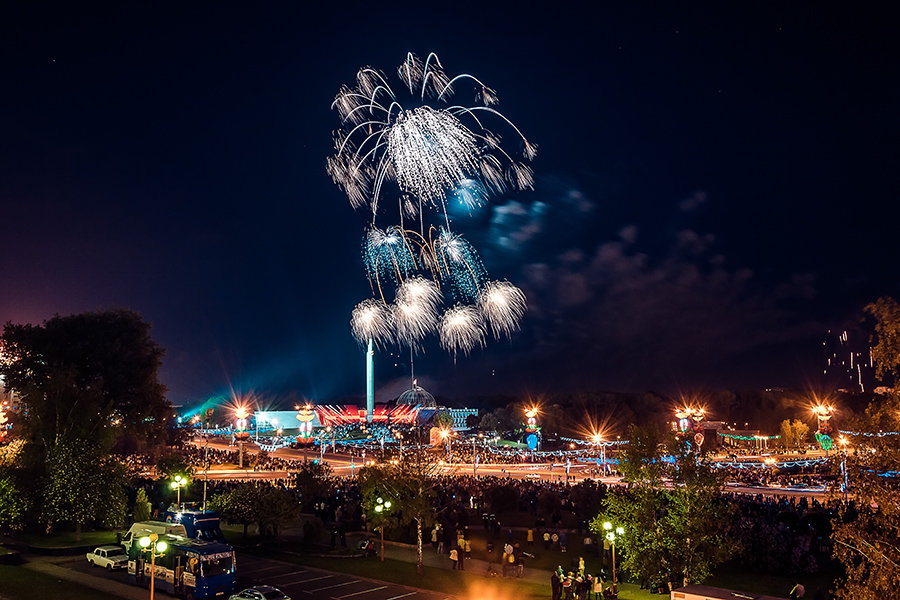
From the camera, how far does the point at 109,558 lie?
23703mm

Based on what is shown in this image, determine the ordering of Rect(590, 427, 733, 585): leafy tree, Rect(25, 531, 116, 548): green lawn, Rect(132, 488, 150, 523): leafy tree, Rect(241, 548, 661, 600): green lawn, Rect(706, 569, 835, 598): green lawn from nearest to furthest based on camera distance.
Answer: Rect(590, 427, 733, 585): leafy tree → Rect(241, 548, 661, 600): green lawn → Rect(706, 569, 835, 598): green lawn → Rect(25, 531, 116, 548): green lawn → Rect(132, 488, 150, 523): leafy tree

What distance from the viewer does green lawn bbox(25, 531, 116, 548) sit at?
27578 millimetres

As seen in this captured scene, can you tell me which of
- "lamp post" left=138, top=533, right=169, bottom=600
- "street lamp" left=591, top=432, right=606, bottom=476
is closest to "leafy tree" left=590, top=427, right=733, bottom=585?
"lamp post" left=138, top=533, right=169, bottom=600

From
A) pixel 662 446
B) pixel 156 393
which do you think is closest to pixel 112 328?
pixel 156 393

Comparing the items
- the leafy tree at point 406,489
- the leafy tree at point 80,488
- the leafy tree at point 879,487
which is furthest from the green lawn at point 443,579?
the leafy tree at point 879,487

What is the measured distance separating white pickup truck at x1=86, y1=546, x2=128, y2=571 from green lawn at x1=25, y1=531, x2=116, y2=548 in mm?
3642

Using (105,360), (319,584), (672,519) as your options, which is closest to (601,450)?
(105,360)

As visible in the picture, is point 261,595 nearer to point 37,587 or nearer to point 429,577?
point 429,577

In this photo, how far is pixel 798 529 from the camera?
26.6 m

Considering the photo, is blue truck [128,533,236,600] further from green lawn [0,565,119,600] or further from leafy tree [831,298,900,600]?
leafy tree [831,298,900,600]

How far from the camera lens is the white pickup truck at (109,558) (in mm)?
23578

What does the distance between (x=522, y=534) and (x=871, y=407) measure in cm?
2263

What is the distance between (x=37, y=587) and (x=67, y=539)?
910 cm

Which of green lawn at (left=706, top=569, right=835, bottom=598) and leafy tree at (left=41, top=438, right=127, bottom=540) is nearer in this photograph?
green lawn at (left=706, top=569, right=835, bottom=598)
